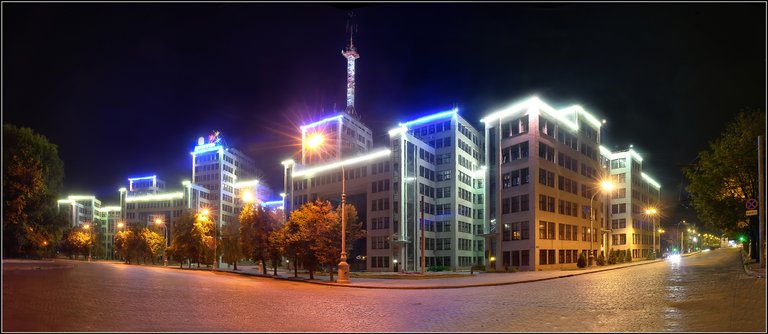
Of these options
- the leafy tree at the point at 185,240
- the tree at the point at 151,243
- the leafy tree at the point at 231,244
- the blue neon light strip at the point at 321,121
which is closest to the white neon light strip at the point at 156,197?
the blue neon light strip at the point at 321,121

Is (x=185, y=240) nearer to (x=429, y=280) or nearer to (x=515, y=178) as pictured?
(x=515, y=178)

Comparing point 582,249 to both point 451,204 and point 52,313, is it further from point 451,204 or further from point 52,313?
point 52,313

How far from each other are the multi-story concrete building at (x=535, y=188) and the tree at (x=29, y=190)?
4509 cm

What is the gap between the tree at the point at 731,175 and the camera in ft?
122

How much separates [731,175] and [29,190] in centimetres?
4594

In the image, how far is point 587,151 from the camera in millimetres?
76688

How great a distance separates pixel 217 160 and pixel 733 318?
15645 centimetres

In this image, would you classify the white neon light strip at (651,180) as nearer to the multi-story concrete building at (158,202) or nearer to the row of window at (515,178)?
the row of window at (515,178)

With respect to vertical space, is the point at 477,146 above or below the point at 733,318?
above

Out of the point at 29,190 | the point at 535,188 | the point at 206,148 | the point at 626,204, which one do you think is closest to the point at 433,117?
the point at 535,188

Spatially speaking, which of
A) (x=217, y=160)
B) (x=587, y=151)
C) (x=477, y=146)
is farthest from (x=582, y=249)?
(x=217, y=160)

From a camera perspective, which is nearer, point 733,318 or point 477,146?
point 733,318

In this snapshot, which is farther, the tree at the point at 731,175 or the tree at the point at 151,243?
the tree at the point at 151,243

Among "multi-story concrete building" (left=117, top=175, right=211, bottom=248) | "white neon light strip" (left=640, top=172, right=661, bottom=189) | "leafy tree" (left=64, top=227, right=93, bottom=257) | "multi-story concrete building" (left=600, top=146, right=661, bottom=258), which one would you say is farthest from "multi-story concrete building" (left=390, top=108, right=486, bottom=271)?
"multi-story concrete building" (left=117, top=175, right=211, bottom=248)
